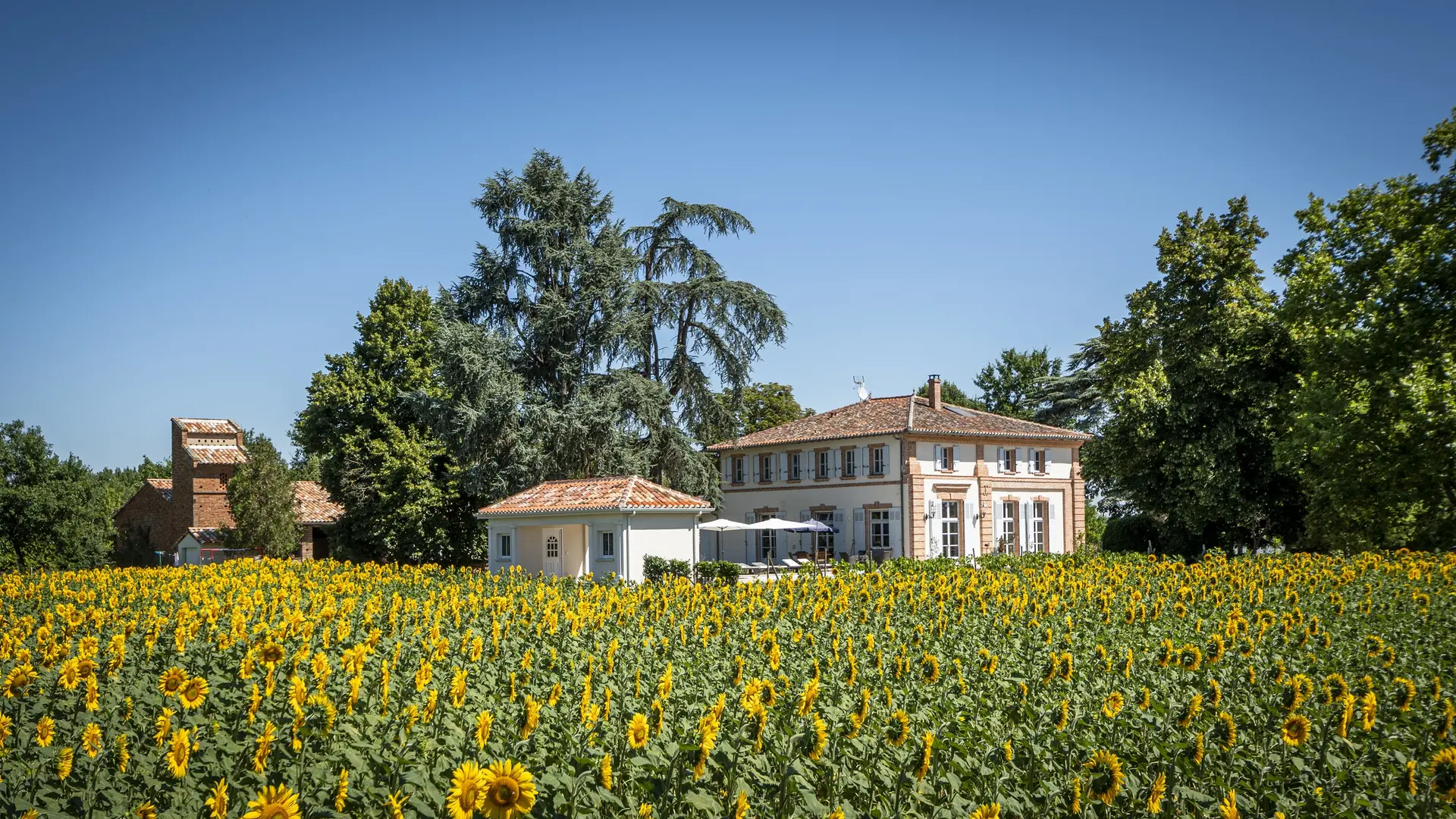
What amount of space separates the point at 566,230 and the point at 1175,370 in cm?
2116

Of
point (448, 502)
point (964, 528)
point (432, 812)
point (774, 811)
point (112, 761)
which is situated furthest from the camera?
point (964, 528)

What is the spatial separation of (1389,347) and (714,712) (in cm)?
1489

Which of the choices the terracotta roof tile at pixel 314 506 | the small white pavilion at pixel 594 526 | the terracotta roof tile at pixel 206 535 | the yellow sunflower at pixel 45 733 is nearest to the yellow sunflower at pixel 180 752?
the yellow sunflower at pixel 45 733

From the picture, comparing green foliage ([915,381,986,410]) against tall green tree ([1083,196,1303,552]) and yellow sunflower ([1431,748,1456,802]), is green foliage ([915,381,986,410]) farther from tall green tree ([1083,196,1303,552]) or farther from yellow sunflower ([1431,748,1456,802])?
yellow sunflower ([1431,748,1456,802])

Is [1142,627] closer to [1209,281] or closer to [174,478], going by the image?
[1209,281]

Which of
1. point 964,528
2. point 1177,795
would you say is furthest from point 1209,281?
point 1177,795

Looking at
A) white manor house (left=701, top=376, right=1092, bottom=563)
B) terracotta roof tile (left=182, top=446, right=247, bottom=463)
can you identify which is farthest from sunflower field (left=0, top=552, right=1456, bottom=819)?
terracotta roof tile (left=182, top=446, right=247, bottom=463)

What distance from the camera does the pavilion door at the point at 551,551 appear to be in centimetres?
3158

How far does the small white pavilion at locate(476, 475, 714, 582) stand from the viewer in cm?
2800

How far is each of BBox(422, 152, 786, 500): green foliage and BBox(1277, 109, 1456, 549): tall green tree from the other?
19755 millimetres

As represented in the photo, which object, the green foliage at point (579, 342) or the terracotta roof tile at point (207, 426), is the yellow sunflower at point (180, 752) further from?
the terracotta roof tile at point (207, 426)

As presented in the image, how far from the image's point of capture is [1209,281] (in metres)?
35.1

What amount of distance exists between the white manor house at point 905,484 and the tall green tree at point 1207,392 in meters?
7.76

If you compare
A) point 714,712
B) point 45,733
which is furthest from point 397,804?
point 45,733
